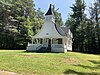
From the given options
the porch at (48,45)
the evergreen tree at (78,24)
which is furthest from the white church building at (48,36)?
the evergreen tree at (78,24)

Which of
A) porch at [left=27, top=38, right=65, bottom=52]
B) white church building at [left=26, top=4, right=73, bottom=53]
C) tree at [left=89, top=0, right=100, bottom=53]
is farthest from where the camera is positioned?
tree at [left=89, top=0, right=100, bottom=53]

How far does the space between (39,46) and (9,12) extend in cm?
2072

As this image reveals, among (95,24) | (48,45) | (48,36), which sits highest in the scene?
(95,24)

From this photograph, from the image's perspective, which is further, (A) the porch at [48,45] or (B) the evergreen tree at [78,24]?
(B) the evergreen tree at [78,24]

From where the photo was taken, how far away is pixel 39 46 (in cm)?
3584

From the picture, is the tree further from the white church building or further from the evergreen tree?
the white church building

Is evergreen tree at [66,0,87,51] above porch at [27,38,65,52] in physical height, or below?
above

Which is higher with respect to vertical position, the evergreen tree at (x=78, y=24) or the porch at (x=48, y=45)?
the evergreen tree at (x=78, y=24)

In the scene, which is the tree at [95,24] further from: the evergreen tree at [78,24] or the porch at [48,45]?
the porch at [48,45]

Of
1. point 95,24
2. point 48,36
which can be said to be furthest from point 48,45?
point 95,24

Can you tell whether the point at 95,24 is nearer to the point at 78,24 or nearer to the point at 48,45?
the point at 78,24

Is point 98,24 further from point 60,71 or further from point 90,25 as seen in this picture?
point 60,71

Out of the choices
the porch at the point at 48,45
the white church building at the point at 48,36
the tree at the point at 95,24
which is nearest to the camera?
the porch at the point at 48,45

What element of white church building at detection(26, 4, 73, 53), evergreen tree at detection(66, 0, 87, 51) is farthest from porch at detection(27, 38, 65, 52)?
evergreen tree at detection(66, 0, 87, 51)
